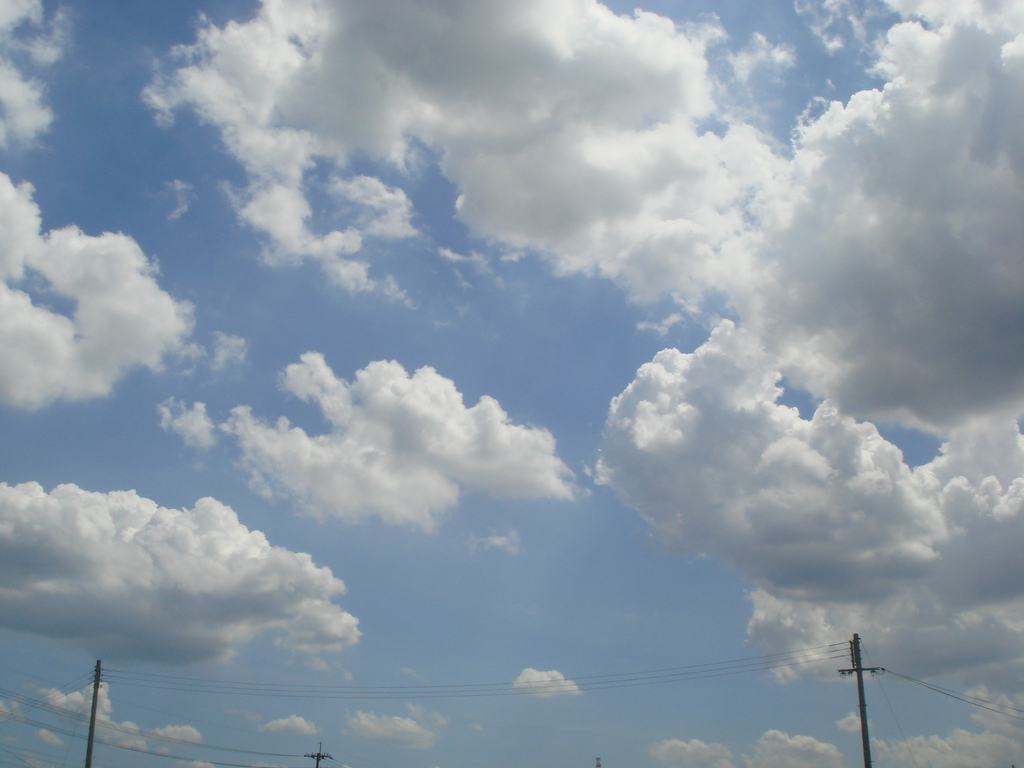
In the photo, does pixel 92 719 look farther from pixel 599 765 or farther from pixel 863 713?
pixel 599 765

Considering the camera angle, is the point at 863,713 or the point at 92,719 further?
the point at 92,719

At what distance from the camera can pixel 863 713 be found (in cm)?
5478

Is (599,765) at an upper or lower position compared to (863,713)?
lower

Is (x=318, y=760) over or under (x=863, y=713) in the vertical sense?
under

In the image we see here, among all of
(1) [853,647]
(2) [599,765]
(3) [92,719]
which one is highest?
(1) [853,647]

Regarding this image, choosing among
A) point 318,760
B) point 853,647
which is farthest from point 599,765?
point 853,647

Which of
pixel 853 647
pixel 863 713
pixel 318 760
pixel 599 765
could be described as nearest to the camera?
pixel 863 713

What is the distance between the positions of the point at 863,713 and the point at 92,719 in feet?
211

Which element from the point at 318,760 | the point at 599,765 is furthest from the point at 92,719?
the point at 599,765

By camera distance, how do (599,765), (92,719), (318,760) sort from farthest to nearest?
(599,765) → (318,760) → (92,719)

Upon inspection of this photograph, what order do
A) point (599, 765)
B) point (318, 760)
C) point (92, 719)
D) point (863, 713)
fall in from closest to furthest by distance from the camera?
point (863, 713)
point (92, 719)
point (318, 760)
point (599, 765)

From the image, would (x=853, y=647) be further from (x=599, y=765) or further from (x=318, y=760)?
(x=599, y=765)

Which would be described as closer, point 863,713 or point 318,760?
point 863,713

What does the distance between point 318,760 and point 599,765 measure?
163 feet
